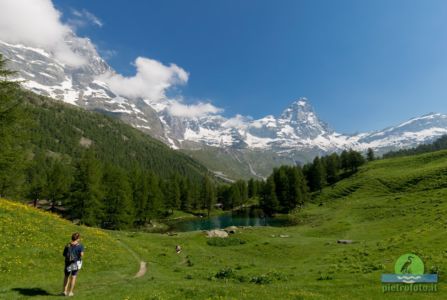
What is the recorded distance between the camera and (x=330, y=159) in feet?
559

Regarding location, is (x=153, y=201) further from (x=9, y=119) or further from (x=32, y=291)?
(x=32, y=291)

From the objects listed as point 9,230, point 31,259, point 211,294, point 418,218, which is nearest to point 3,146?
point 9,230

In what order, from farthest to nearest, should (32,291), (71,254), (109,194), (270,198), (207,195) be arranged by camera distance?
(207,195) → (270,198) → (109,194) → (71,254) → (32,291)

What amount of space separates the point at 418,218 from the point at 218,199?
143m

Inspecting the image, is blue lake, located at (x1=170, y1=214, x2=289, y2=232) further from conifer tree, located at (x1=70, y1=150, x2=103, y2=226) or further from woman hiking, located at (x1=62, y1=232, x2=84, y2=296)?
woman hiking, located at (x1=62, y1=232, x2=84, y2=296)

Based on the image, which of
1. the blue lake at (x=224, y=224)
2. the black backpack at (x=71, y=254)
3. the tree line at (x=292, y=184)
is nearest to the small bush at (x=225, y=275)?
the black backpack at (x=71, y=254)

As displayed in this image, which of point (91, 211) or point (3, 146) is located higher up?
point (3, 146)

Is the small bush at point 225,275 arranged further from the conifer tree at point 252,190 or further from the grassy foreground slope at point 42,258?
the conifer tree at point 252,190

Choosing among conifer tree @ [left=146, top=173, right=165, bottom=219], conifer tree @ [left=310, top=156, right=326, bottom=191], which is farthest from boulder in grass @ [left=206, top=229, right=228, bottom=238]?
conifer tree @ [left=310, top=156, right=326, bottom=191]

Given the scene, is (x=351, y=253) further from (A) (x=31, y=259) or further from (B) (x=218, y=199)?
(B) (x=218, y=199)
